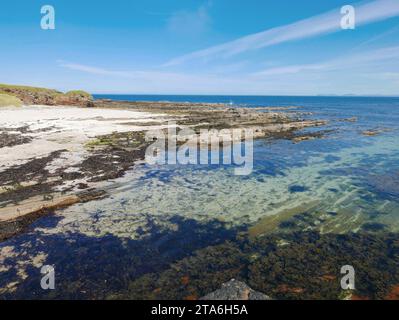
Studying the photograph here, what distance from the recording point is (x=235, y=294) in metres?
8.12

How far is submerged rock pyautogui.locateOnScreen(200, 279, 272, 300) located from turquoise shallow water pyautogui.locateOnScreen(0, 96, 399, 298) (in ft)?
8.38

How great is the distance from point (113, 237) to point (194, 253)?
3517 mm

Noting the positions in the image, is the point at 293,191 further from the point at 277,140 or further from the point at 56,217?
the point at 277,140

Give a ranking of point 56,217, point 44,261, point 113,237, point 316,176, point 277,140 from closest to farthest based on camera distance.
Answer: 1. point 44,261
2. point 113,237
3. point 56,217
4. point 316,176
5. point 277,140

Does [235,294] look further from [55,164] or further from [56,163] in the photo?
[56,163]

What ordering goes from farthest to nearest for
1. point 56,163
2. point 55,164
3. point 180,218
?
1. point 56,163
2. point 55,164
3. point 180,218

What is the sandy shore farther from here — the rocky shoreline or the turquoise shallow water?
the turquoise shallow water

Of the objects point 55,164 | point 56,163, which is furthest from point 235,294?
point 56,163

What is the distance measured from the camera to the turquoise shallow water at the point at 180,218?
10.2m

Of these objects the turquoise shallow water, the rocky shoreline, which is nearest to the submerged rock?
the turquoise shallow water

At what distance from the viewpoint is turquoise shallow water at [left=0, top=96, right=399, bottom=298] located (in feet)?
33.6

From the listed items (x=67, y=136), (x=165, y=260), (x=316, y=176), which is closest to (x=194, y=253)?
(x=165, y=260)

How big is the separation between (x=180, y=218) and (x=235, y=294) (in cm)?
643
